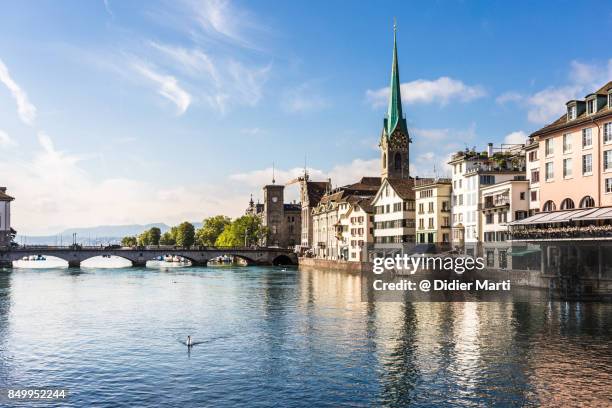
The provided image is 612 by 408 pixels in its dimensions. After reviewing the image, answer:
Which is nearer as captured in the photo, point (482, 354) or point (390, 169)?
point (482, 354)

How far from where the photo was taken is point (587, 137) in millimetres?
75062

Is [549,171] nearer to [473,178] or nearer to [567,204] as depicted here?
[567,204]

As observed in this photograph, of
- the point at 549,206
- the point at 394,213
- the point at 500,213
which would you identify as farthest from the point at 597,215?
the point at 394,213

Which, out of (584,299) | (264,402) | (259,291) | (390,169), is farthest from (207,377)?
(390,169)

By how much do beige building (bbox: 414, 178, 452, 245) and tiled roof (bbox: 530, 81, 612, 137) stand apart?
3276cm

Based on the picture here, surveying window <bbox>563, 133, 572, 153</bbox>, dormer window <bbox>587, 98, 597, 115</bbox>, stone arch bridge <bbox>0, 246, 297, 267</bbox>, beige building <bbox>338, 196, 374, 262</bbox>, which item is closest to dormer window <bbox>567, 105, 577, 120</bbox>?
window <bbox>563, 133, 572, 153</bbox>

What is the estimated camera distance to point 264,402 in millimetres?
33938

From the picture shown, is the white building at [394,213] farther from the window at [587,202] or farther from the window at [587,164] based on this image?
the window at [587,164]

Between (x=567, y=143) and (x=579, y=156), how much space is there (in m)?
3.16

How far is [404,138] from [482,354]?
151568 mm

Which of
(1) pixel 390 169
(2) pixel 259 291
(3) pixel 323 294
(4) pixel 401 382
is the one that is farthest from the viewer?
(1) pixel 390 169

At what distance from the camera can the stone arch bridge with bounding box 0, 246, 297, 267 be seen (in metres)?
160

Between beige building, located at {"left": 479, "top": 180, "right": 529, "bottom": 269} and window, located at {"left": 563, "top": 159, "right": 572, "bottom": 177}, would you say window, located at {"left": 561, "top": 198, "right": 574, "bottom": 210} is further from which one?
beige building, located at {"left": 479, "top": 180, "right": 529, "bottom": 269}

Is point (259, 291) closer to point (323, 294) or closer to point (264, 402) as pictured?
point (323, 294)
